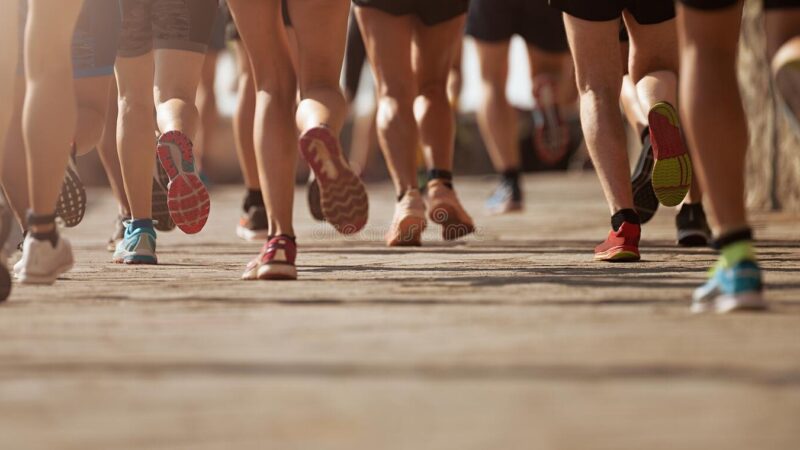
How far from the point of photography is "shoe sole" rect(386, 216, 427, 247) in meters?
6.57

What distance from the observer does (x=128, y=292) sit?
173 inches

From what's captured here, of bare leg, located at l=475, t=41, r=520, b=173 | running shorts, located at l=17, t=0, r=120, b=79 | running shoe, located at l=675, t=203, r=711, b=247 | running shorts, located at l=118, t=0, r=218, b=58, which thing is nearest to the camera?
running shorts, located at l=17, t=0, r=120, b=79

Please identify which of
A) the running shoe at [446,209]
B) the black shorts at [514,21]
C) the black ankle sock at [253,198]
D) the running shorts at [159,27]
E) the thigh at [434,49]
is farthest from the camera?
the black shorts at [514,21]

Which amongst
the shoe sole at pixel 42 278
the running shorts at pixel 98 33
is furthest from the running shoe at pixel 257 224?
the shoe sole at pixel 42 278

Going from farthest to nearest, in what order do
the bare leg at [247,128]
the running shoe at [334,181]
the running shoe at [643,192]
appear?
the bare leg at [247,128] < the running shoe at [643,192] < the running shoe at [334,181]

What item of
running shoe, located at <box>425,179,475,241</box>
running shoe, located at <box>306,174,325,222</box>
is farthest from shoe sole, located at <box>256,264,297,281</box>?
running shoe, located at <box>425,179,475,241</box>

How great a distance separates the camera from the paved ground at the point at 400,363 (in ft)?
7.45

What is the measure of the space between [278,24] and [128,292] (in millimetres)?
952

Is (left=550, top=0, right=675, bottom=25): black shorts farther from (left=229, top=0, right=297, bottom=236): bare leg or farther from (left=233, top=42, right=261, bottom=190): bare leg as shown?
(left=233, top=42, right=261, bottom=190): bare leg

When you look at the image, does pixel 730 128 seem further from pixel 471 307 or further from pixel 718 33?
pixel 471 307

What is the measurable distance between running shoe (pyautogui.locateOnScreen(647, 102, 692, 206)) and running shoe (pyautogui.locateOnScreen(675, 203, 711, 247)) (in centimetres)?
103

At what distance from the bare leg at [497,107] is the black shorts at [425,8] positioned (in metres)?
2.12

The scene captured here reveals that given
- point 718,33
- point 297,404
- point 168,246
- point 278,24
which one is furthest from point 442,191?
point 297,404

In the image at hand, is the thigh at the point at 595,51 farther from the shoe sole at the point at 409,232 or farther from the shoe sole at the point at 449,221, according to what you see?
the shoe sole at the point at 449,221
